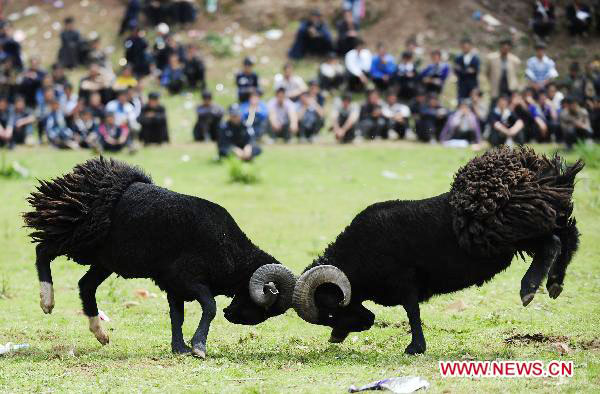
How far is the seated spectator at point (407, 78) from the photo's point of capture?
25.1 metres

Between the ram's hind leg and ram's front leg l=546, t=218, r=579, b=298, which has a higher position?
ram's front leg l=546, t=218, r=579, b=298

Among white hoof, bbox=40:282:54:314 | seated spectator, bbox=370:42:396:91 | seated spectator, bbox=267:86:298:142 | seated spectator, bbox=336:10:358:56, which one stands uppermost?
white hoof, bbox=40:282:54:314

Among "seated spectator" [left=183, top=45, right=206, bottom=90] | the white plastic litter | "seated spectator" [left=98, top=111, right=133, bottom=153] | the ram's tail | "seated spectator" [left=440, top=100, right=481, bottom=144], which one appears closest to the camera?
the white plastic litter

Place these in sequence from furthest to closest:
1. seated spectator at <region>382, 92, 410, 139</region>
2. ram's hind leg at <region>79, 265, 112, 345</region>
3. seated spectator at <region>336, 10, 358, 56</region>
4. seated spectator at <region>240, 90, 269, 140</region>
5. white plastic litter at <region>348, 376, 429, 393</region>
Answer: seated spectator at <region>336, 10, 358, 56</region> < seated spectator at <region>382, 92, 410, 139</region> < seated spectator at <region>240, 90, 269, 140</region> < ram's hind leg at <region>79, 265, 112, 345</region> < white plastic litter at <region>348, 376, 429, 393</region>

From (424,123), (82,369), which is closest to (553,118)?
(424,123)

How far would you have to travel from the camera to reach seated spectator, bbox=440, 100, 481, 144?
22636mm

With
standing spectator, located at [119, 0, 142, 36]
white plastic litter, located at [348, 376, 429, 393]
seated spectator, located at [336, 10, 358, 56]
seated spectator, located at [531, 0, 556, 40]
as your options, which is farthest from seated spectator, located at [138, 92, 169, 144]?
white plastic litter, located at [348, 376, 429, 393]

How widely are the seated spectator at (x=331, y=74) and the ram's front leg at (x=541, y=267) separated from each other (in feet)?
55.2

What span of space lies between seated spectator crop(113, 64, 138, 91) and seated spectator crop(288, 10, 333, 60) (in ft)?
15.5

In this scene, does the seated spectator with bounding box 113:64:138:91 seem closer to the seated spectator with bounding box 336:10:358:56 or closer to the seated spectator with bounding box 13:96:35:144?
the seated spectator with bounding box 13:96:35:144

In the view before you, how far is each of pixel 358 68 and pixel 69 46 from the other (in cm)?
871

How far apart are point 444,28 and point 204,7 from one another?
761 centimetres

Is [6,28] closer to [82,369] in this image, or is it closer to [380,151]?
[380,151]

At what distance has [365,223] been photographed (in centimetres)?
1026
